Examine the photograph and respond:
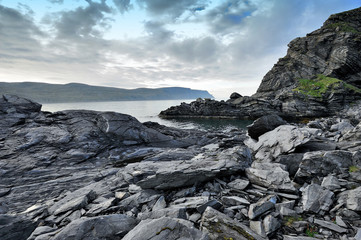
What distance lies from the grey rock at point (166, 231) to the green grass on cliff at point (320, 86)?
86854mm

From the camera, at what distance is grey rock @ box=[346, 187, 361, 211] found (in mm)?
5468

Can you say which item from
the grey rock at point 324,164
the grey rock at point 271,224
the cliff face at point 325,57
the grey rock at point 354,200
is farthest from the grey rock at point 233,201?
the cliff face at point 325,57

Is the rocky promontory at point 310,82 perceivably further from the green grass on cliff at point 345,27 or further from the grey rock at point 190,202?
the grey rock at point 190,202

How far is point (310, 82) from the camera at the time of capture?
8088 cm

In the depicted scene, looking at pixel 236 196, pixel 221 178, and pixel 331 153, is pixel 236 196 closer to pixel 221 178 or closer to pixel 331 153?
pixel 221 178

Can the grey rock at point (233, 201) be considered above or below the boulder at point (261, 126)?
below

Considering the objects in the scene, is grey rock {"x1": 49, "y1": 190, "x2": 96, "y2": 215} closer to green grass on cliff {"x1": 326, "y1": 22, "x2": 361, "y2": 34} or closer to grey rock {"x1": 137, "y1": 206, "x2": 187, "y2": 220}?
grey rock {"x1": 137, "y1": 206, "x2": 187, "y2": 220}

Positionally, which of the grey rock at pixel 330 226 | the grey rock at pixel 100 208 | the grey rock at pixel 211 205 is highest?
the grey rock at pixel 330 226

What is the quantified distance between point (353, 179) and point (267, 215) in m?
4.77

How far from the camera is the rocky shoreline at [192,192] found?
5.31 metres

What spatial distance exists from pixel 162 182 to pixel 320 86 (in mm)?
94540

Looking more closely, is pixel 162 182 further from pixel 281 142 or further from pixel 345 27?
pixel 345 27

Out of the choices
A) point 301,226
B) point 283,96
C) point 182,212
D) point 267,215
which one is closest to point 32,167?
point 182,212

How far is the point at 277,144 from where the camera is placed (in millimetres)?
12898
